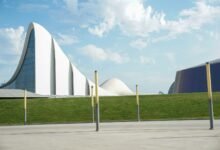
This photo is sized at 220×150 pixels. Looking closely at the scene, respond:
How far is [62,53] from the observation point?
81500mm

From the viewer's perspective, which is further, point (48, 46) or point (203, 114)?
point (48, 46)

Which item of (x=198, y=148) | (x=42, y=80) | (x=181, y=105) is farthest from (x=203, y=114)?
(x=42, y=80)

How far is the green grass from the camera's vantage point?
3450 cm

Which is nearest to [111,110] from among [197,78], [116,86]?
[197,78]

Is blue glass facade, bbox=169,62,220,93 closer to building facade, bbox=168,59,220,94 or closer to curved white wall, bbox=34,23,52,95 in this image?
building facade, bbox=168,59,220,94

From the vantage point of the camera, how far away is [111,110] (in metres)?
37.0

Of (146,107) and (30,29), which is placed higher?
(30,29)

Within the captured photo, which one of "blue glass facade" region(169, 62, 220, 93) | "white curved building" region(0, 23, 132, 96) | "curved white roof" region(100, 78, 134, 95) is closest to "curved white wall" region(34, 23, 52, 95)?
"white curved building" region(0, 23, 132, 96)

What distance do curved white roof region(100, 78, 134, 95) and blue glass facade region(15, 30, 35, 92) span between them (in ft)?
114

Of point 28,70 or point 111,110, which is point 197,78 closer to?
point 28,70

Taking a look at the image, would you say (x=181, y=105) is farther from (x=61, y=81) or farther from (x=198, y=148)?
(x=61, y=81)

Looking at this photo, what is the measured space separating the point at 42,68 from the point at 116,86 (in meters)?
38.4

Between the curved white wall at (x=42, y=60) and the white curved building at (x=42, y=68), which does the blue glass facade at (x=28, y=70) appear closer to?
the white curved building at (x=42, y=68)

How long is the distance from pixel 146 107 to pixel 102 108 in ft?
13.3
